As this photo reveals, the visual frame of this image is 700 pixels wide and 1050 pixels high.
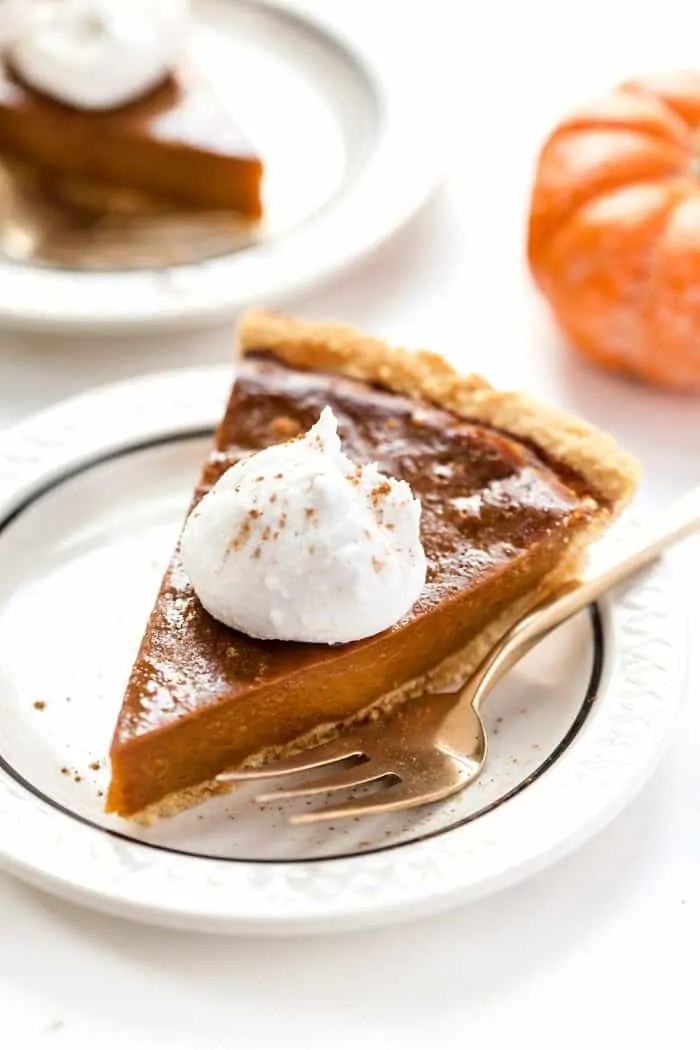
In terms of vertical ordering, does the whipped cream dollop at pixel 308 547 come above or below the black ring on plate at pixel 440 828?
above

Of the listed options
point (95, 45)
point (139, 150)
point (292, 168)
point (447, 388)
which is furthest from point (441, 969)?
point (95, 45)

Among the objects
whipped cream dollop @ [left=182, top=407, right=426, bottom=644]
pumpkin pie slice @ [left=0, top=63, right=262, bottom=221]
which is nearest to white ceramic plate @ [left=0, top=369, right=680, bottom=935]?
whipped cream dollop @ [left=182, top=407, right=426, bottom=644]

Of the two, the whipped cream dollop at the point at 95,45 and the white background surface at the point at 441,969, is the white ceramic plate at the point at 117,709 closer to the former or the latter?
the white background surface at the point at 441,969

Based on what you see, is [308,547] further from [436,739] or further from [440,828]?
[440,828]

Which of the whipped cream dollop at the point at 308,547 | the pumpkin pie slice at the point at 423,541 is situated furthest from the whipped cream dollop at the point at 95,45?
the whipped cream dollop at the point at 308,547

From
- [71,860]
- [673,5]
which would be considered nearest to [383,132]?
[673,5]

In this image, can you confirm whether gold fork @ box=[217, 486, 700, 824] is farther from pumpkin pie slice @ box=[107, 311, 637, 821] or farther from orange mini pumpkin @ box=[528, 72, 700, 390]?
orange mini pumpkin @ box=[528, 72, 700, 390]
